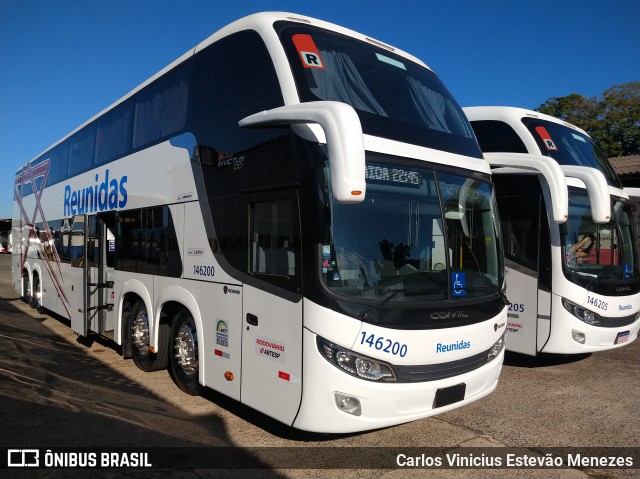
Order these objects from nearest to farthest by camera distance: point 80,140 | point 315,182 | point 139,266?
point 315,182 → point 139,266 → point 80,140

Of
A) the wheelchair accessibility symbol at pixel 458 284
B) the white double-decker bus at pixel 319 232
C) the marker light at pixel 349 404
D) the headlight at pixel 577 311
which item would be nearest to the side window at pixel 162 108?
the white double-decker bus at pixel 319 232

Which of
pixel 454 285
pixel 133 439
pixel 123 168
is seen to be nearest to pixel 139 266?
pixel 123 168

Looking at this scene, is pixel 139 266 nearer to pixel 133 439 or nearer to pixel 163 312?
pixel 163 312

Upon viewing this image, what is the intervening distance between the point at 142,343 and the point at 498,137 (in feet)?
19.7

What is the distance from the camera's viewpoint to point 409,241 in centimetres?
423

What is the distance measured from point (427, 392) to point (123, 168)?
17.7 feet

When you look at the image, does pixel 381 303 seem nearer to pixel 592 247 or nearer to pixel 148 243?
pixel 148 243

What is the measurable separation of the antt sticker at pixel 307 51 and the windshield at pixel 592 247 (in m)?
4.30

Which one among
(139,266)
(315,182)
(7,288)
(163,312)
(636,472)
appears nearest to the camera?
(315,182)

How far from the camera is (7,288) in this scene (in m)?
18.5

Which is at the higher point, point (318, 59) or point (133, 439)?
point (318, 59)

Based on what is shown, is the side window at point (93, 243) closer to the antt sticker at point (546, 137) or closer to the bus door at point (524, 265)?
the bus door at point (524, 265)

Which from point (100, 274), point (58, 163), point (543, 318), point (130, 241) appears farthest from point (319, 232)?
point (58, 163)

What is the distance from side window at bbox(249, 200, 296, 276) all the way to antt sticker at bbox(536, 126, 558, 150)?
16.2ft
